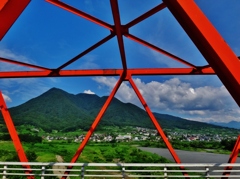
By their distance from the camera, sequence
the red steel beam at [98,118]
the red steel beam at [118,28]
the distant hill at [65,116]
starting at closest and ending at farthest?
the red steel beam at [118,28] < the red steel beam at [98,118] < the distant hill at [65,116]

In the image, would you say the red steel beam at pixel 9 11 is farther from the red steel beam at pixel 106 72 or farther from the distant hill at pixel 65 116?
the distant hill at pixel 65 116

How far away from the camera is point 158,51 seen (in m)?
8.19

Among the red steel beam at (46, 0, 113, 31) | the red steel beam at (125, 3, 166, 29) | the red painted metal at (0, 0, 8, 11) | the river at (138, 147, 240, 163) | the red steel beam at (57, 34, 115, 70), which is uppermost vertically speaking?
the river at (138, 147, 240, 163)

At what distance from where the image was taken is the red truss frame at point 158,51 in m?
2.46

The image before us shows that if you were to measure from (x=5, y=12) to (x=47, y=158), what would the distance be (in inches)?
2486

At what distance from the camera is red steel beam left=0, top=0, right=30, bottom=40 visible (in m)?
2.45

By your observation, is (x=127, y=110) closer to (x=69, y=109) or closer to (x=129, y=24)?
(x=69, y=109)

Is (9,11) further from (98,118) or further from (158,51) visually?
(98,118)

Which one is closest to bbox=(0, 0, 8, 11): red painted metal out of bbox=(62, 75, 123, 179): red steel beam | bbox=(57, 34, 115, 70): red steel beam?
bbox=(57, 34, 115, 70): red steel beam

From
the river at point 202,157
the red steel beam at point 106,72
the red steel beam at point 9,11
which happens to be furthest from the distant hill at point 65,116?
the red steel beam at point 9,11

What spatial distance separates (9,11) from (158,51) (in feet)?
20.5

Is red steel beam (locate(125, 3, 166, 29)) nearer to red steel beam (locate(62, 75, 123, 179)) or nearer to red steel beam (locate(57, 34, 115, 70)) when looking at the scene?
red steel beam (locate(57, 34, 115, 70))

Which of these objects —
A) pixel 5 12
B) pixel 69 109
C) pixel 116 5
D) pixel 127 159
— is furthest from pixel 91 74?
pixel 69 109

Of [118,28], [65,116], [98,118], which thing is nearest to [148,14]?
[118,28]
